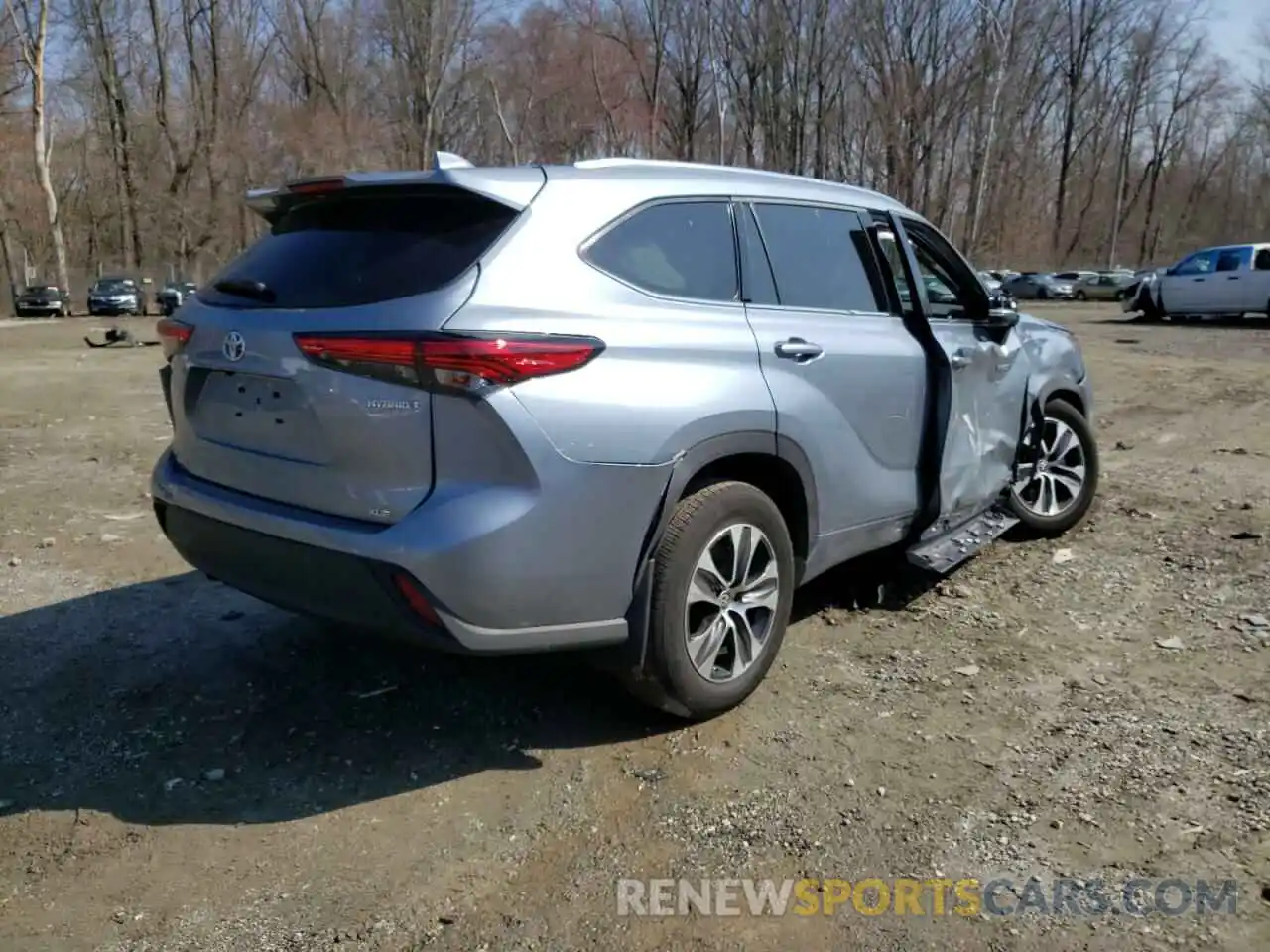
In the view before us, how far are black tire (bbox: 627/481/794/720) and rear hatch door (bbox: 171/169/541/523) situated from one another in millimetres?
838

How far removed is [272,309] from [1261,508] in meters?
5.72

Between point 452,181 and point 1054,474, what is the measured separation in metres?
4.04

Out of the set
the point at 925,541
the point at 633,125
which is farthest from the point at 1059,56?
the point at 925,541

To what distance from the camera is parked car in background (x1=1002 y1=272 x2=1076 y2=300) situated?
44.5 metres

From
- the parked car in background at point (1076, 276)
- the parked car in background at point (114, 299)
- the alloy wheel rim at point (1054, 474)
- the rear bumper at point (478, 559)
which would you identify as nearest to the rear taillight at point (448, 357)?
the rear bumper at point (478, 559)

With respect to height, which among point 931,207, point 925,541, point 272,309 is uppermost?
point 931,207

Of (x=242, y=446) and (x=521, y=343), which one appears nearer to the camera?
(x=521, y=343)

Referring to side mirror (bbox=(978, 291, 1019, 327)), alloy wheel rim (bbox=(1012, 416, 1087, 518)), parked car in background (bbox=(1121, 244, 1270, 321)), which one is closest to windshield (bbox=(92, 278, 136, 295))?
parked car in background (bbox=(1121, 244, 1270, 321))

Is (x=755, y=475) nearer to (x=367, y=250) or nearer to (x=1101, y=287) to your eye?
(x=367, y=250)

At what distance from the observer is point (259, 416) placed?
3143 mm

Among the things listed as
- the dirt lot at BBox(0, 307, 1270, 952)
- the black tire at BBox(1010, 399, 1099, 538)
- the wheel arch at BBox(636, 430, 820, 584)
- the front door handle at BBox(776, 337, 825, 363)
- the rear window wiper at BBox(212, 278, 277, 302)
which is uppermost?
the rear window wiper at BBox(212, 278, 277, 302)

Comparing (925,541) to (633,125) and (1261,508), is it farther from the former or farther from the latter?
(633,125)

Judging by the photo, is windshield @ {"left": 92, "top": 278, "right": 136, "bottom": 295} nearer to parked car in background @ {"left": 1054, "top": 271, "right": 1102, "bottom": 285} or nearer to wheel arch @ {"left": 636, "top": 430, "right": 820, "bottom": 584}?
parked car in background @ {"left": 1054, "top": 271, "right": 1102, "bottom": 285}

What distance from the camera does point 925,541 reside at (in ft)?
15.1
